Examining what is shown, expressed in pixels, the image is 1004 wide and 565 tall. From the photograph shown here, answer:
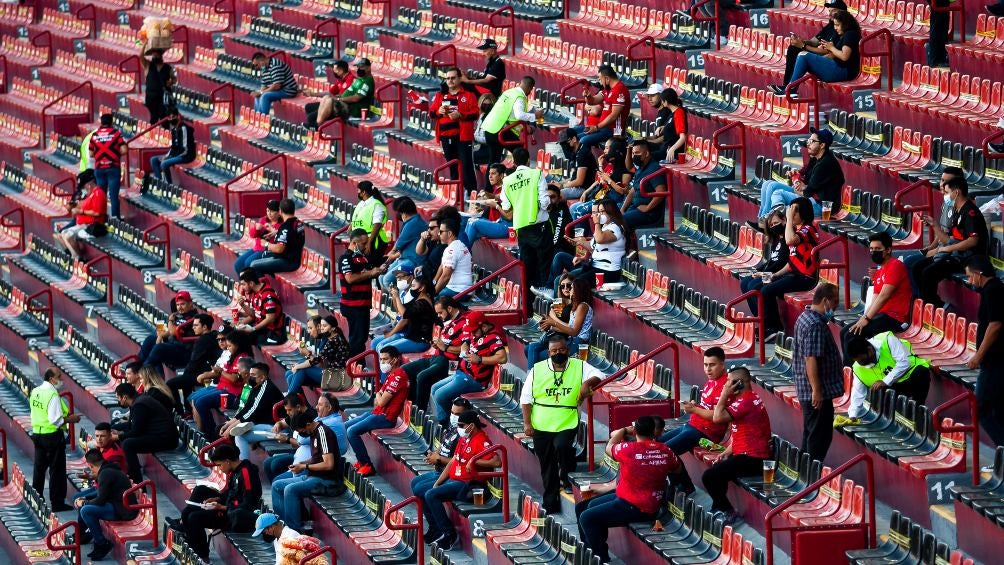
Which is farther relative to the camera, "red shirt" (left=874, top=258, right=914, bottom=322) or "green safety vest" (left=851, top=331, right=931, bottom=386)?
"red shirt" (left=874, top=258, right=914, bottom=322)

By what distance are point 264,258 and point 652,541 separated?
350 inches

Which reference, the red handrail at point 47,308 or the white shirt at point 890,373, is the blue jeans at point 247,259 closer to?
the red handrail at point 47,308

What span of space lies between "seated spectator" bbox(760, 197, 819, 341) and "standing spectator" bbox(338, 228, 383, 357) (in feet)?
15.2

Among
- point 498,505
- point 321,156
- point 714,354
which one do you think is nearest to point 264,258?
point 321,156

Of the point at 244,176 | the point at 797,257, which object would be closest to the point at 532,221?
the point at 797,257

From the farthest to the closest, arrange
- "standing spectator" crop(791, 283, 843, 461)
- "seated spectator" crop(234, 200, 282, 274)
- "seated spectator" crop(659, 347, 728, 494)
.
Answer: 1. "seated spectator" crop(234, 200, 282, 274)
2. "seated spectator" crop(659, 347, 728, 494)
3. "standing spectator" crop(791, 283, 843, 461)

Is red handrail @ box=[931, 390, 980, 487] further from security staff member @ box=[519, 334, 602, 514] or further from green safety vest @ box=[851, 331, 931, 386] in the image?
security staff member @ box=[519, 334, 602, 514]

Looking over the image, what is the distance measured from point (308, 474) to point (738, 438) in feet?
14.7

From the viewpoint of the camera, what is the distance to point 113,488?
17.6m

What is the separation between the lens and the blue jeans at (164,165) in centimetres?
2586

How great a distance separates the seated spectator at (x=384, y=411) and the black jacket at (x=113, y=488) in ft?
8.09

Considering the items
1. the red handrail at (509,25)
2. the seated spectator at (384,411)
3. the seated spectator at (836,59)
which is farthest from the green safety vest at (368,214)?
the red handrail at (509,25)

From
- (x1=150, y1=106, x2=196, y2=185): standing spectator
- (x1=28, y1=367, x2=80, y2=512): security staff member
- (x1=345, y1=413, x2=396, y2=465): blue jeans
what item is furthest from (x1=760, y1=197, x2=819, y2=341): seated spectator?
(x1=150, y1=106, x2=196, y2=185): standing spectator

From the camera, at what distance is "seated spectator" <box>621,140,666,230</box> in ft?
57.8
